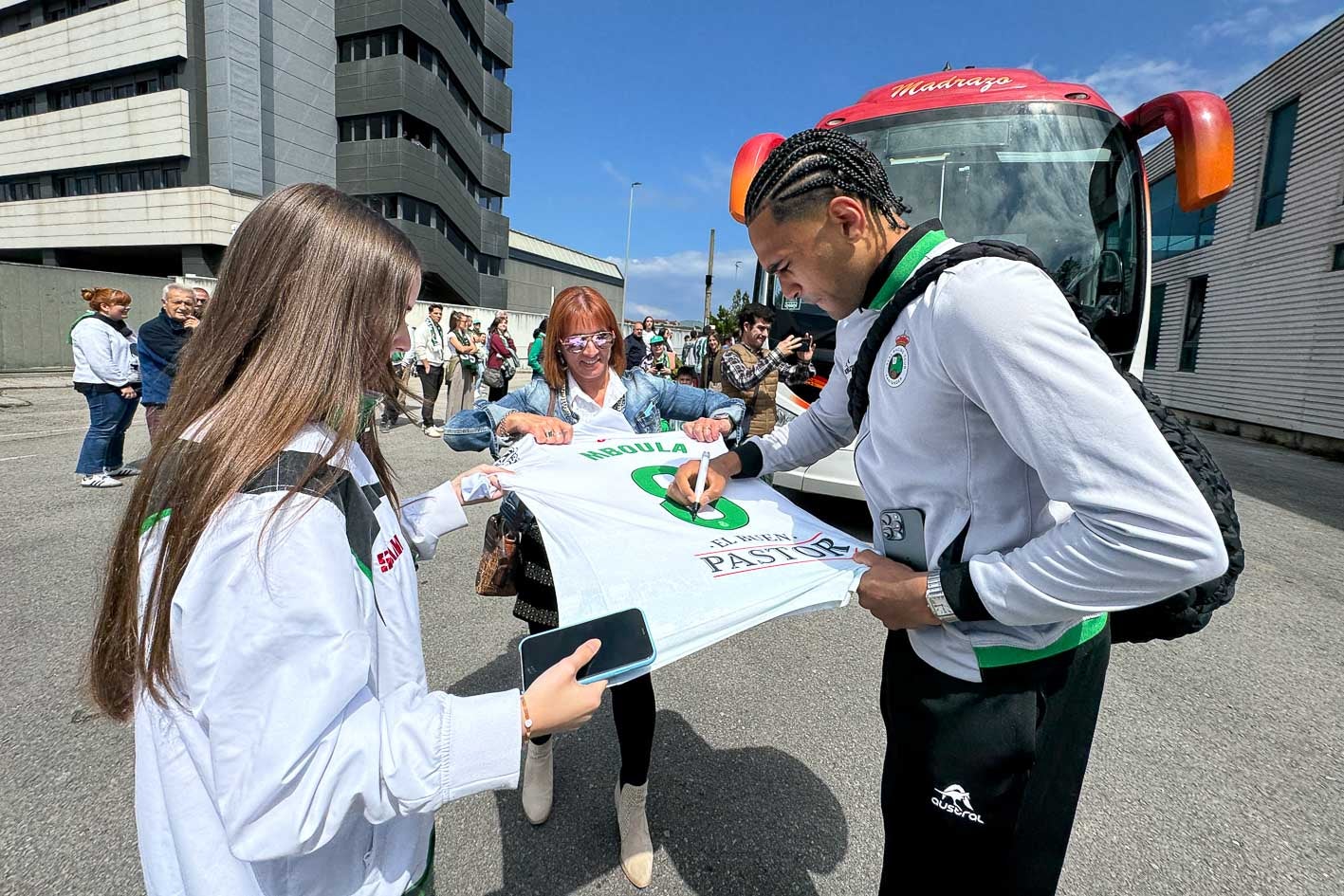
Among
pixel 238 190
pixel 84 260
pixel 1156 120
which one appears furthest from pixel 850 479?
pixel 84 260

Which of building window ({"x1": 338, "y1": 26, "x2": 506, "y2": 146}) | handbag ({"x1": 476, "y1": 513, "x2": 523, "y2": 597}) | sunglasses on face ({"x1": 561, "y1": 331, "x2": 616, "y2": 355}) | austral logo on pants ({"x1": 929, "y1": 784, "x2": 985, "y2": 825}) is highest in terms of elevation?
building window ({"x1": 338, "y1": 26, "x2": 506, "y2": 146})

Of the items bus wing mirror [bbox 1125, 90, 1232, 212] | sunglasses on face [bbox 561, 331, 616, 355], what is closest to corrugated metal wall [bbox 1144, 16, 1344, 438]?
bus wing mirror [bbox 1125, 90, 1232, 212]

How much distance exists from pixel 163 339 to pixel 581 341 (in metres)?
6.19

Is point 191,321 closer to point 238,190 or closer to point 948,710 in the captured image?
point 948,710

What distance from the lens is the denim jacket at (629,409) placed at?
2520mm

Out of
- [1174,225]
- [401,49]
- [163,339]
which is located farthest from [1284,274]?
[401,49]

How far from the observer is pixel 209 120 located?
28.7 metres

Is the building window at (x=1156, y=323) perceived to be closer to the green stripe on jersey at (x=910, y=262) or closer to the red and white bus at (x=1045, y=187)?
the red and white bus at (x=1045, y=187)

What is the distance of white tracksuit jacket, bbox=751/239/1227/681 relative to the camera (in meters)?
0.98

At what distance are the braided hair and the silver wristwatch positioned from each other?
2.49 ft

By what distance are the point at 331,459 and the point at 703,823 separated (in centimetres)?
203

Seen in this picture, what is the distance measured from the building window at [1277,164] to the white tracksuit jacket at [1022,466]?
60.7 ft

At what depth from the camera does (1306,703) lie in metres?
3.37

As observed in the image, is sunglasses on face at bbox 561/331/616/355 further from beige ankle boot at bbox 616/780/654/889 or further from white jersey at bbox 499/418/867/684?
beige ankle boot at bbox 616/780/654/889
